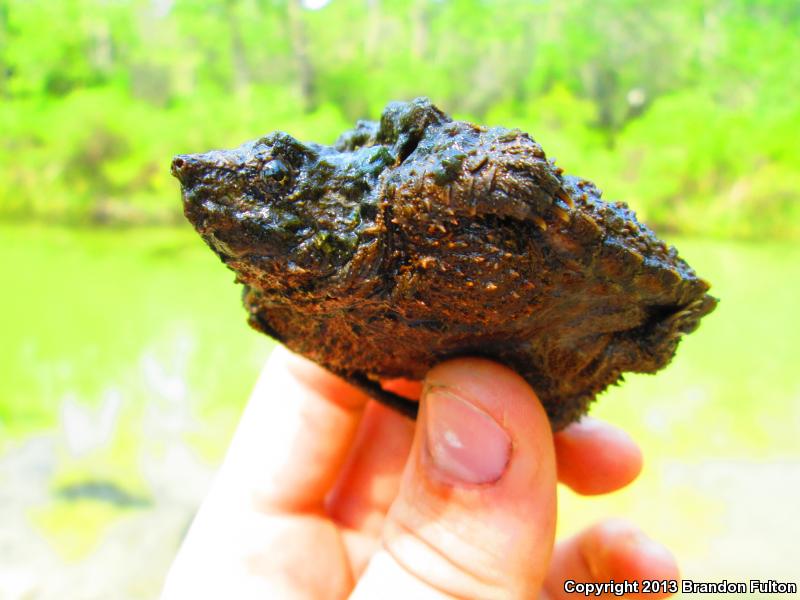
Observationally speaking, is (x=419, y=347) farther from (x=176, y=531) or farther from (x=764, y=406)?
(x=764, y=406)

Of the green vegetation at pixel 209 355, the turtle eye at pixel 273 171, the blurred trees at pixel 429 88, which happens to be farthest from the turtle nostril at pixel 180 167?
the blurred trees at pixel 429 88

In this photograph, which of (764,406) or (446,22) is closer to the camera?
(764,406)

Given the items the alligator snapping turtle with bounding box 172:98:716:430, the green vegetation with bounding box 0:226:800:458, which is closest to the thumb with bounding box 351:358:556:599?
the alligator snapping turtle with bounding box 172:98:716:430

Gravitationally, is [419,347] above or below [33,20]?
below

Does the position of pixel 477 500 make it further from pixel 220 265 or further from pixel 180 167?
pixel 220 265

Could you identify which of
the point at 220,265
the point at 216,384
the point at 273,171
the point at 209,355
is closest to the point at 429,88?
the point at 220,265

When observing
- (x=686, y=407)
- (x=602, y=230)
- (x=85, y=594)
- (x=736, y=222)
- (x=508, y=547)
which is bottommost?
(x=85, y=594)

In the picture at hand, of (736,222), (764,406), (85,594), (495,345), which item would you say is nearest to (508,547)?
(495,345)
